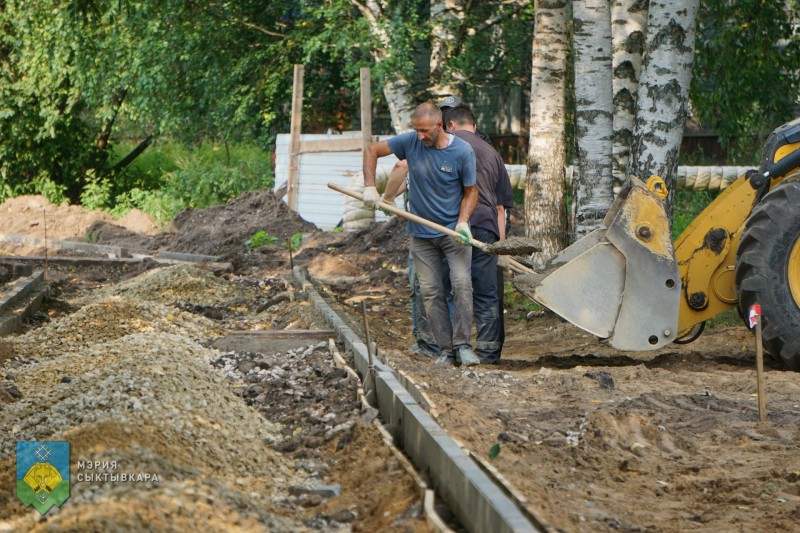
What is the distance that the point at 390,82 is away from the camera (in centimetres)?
2075

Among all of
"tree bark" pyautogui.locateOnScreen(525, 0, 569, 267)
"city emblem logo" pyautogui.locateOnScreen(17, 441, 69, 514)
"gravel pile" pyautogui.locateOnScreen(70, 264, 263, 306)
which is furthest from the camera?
"gravel pile" pyautogui.locateOnScreen(70, 264, 263, 306)

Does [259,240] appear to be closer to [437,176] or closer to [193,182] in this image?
[193,182]

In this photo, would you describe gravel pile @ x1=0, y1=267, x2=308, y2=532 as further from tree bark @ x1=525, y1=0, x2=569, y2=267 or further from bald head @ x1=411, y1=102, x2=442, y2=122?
tree bark @ x1=525, y1=0, x2=569, y2=267

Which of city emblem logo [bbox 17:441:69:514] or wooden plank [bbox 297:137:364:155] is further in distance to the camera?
wooden plank [bbox 297:137:364:155]

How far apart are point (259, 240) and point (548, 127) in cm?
875

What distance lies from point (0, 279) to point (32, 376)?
296 inches

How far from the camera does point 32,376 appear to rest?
9094mm

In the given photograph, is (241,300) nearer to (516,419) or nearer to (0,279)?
(0,279)

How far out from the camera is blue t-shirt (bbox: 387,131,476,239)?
31.5 feet

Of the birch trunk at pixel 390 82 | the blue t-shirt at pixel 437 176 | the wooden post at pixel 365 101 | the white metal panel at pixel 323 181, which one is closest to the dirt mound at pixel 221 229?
the white metal panel at pixel 323 181

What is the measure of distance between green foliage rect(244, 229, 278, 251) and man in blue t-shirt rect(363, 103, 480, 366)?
36.1ft

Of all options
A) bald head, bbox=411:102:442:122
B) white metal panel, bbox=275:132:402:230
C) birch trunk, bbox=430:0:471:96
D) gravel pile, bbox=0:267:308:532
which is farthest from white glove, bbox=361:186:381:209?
white metal panel, bbox=275:132:402:230

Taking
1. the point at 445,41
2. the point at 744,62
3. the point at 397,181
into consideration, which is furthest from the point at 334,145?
the point at 397,181

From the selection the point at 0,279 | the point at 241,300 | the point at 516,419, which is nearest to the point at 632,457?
the point at 516,419
